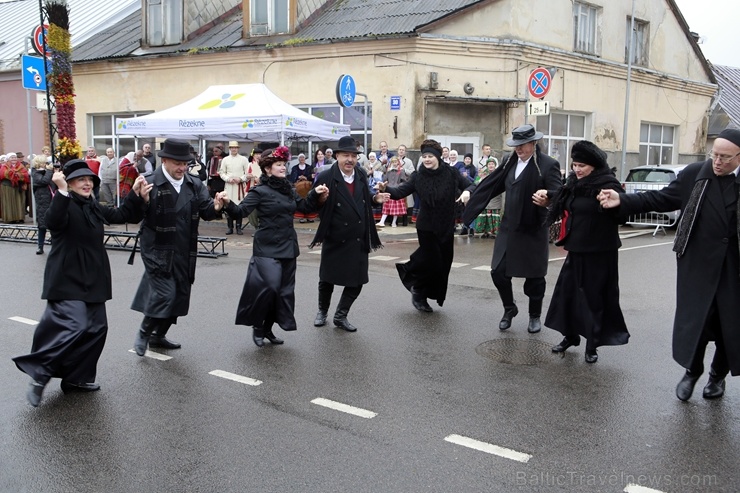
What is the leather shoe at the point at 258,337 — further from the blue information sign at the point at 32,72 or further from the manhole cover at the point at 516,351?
the blue information sign at the point at 32,72

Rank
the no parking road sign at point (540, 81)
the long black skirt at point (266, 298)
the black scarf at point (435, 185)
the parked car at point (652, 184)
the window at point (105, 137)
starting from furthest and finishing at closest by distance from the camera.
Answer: the window at point (105, 137), the parked car at point (652, 184), the no parking road sign at point (540, 81), the black scarf at point (435, 185), the long black skirt at point (266, 298)

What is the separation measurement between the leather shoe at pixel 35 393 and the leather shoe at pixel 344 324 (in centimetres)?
307

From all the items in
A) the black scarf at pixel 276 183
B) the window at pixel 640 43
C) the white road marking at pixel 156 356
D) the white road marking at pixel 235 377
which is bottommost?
the white road marking at pixel 156 356

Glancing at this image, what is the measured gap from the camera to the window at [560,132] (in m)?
21.5

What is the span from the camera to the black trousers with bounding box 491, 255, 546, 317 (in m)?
7.14

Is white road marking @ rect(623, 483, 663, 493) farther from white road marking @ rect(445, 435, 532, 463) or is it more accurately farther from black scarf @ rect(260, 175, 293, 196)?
black scarf @ rect(260, 175, 293, 196)

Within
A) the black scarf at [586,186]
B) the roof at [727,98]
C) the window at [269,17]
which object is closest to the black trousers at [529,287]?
the black scarf at [586,186]

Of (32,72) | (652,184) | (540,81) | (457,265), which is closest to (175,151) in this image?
(457,265)

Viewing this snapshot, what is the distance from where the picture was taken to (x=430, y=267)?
7973 mm

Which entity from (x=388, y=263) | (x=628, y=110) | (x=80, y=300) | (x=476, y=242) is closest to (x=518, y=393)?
(x=80, y=300)

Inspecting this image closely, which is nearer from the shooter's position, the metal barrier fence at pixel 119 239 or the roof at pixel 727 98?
the metal barrier fence at pixel 119 239

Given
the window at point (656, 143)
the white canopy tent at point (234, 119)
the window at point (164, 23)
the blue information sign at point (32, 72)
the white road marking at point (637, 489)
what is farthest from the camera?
the window at point (656, 143)

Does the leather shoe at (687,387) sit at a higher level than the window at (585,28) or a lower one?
lower

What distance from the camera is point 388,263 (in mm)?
12031
